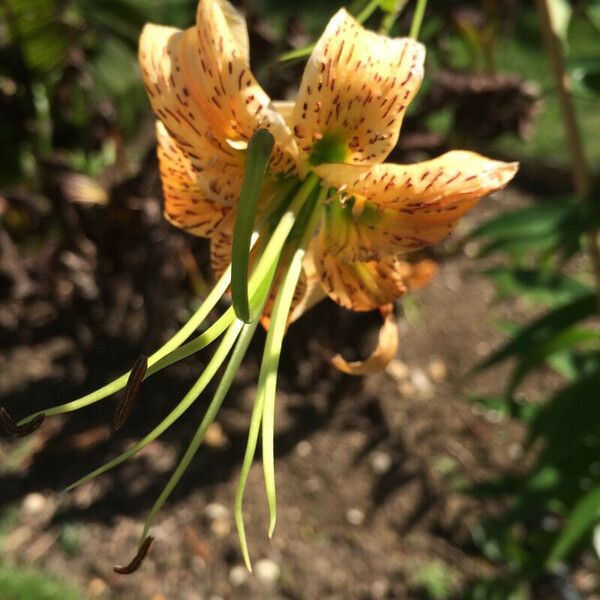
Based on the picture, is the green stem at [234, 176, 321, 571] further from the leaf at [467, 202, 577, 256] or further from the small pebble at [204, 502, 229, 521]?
the small pebble at [204, 502, 229, 521]

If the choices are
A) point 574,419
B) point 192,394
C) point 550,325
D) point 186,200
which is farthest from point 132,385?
point 550,325

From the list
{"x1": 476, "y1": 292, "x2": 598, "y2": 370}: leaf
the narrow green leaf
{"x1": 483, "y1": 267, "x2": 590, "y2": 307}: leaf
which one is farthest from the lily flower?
{"x1": 483, "y1": 267, "x2": 590, "y2": 307}: leaf

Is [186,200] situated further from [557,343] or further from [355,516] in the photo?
[355,516]

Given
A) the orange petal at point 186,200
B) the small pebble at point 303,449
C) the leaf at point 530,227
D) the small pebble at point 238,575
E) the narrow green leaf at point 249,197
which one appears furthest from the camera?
the small pebble at point 303,449

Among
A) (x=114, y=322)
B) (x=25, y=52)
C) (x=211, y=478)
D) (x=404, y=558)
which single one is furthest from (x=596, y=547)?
(x=25, y=52)

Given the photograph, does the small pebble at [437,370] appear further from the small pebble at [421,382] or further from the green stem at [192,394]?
the green stem at [192,394]

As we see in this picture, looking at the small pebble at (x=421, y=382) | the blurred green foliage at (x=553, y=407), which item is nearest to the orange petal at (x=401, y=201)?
the blurred green foliage at (x=553, y=407)

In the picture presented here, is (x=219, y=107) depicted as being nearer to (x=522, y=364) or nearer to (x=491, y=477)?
(x=522, y=364)
